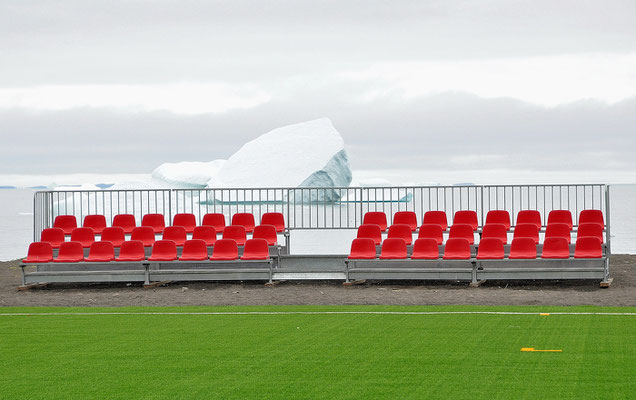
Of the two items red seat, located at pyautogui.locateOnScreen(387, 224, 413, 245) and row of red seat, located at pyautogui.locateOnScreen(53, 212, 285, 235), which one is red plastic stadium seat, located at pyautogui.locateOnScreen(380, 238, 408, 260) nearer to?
red seat, located at pyautogui.locateOnScreen(387, 224, 413, 245)

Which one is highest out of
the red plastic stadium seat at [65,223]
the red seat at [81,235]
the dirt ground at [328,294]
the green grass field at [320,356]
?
the red plastic stadium seat at [65,223]

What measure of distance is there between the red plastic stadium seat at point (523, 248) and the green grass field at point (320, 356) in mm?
3790

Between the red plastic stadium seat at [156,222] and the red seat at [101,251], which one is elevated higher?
the red plastic stadium seat at [156,222]

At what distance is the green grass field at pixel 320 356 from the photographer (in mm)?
7410

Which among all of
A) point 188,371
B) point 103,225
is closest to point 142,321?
point 188,371

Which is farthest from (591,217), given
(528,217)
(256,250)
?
(256,250)

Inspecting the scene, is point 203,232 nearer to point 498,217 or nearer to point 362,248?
point 362,248

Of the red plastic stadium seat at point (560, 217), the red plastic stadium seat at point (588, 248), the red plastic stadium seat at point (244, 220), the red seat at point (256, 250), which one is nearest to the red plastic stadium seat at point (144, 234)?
the red plastic stadium seat at point (244, 220)

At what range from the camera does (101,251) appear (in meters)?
17.8

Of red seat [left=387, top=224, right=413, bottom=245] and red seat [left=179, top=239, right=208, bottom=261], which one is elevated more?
red seat [left=387, top=224, right=413, bottom=245]

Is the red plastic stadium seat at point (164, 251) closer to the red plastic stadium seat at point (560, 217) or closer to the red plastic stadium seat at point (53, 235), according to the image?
the red plastic stadium seat at point (53, 235)

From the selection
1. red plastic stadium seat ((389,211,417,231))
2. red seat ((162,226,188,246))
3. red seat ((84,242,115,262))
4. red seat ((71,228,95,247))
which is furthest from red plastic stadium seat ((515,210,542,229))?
red seat ((71,228,95,247))

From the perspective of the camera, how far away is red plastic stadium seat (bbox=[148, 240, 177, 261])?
57.7ft

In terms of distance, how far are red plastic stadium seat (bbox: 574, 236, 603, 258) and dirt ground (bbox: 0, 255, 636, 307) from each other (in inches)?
22.2
